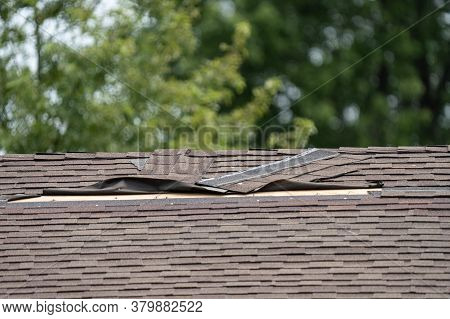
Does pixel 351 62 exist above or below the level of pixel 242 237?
above

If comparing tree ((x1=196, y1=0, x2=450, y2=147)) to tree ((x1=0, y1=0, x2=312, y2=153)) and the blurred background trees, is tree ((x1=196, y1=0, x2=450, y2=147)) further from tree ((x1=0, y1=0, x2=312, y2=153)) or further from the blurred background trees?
tree ((x1=0, y1=0, x2=312, y2=153))

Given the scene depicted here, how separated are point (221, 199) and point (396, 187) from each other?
1584mm

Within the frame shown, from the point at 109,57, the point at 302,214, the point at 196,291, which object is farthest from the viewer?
the point at 109,57

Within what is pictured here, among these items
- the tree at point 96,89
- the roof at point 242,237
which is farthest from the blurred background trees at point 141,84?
the roof at point 242,237

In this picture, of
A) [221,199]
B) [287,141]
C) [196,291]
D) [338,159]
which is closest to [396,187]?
[338,159]

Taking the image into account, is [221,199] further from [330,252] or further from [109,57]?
[109,57]

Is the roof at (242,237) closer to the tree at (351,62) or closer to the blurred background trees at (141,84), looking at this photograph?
the blurred background trees at (141,84)

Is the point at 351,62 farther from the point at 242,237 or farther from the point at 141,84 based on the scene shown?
the point at 242,237

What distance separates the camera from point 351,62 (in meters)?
29.3

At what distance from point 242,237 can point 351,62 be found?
2124 centimetres

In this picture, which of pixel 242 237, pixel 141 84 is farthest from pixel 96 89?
pixel 242 237

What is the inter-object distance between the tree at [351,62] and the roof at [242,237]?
670 inches

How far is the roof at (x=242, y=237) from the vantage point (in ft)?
26.2

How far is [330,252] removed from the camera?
27.3 ft
